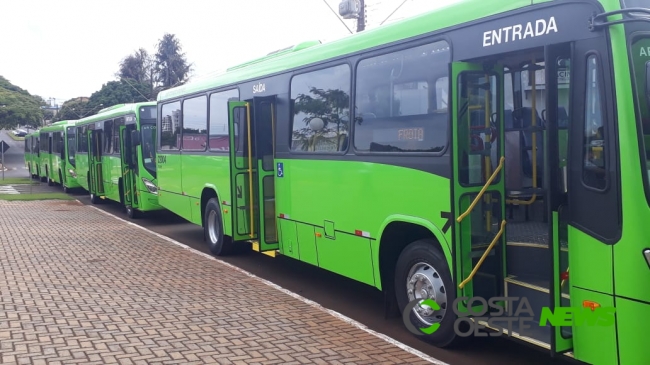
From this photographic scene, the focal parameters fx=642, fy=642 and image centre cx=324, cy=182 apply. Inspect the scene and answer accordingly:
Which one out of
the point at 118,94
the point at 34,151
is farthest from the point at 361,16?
the point at 118,94

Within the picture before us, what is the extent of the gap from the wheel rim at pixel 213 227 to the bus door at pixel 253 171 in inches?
52.9

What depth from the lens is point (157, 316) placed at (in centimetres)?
727

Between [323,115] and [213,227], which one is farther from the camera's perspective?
[213,227]

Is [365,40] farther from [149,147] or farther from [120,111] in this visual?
[120,111]

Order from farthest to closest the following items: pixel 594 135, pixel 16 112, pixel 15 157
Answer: pixel 15 157 < pixel 16 112 < pixel 594 135

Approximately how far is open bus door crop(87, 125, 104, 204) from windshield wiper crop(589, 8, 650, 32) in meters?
18.2

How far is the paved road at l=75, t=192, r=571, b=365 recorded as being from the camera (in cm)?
603

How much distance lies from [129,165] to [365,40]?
11792 millimetres

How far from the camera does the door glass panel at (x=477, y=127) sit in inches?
223

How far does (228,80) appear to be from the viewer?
10.8 metres

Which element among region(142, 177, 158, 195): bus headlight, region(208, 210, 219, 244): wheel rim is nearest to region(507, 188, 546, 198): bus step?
region(208, 210, 219, 244): wheel rim

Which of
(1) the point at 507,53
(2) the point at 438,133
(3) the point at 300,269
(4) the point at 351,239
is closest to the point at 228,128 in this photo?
(3) the point at 300,269

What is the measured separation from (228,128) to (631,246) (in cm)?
722

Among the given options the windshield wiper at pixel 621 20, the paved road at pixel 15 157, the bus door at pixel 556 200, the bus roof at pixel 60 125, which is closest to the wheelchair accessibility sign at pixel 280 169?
the bus door at pixel 556 200
